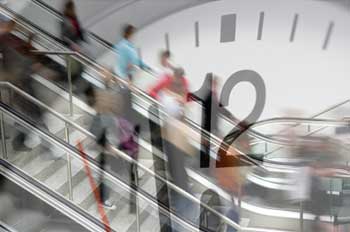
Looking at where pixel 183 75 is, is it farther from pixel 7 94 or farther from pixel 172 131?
pixel 7 94

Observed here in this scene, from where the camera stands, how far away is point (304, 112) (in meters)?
2.70

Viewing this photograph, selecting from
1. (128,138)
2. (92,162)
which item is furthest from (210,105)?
(92,162)

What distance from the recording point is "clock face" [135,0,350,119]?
2709 millimetres

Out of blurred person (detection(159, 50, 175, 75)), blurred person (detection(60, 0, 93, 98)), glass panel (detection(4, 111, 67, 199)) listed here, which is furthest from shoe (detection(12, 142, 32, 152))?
blurred person (detection(159, 50, 175, 75))

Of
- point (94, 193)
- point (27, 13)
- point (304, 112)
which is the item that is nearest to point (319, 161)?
point (304, 112)

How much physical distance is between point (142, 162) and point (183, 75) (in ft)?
1.53

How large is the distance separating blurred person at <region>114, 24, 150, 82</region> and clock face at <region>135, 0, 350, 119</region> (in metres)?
0.04

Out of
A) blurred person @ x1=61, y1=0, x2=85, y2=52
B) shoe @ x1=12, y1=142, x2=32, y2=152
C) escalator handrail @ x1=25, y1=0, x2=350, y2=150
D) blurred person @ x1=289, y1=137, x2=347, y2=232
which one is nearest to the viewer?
blurred person @ x1=289, y1=137, x2=347, y2=232

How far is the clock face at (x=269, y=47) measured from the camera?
2.71 m

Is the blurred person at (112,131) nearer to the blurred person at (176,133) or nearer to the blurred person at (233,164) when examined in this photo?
the blurred person at (176,133)

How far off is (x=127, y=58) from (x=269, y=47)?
595 mm

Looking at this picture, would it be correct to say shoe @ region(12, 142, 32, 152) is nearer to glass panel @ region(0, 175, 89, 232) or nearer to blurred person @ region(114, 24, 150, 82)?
glass panel @ region(0, 175, 89, 232)

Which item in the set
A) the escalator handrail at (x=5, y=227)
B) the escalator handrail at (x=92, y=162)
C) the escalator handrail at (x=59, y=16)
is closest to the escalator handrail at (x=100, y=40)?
the escalator handrail at (x=59, y=16)

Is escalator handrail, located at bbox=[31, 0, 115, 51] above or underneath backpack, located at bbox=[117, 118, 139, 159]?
above
